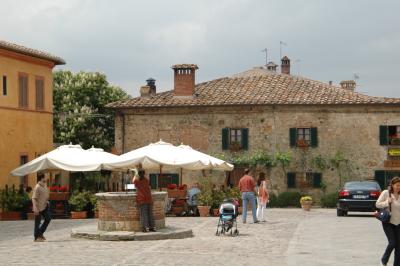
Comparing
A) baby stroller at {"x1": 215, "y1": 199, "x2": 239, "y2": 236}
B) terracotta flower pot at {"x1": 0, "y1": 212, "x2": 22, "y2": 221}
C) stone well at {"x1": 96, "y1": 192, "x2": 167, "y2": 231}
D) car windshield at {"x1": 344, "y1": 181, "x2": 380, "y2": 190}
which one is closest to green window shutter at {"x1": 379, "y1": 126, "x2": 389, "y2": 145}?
car windshield at {"x1": 344, "y1": 181, "x2": 380, "y2": 190}

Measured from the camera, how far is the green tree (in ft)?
161

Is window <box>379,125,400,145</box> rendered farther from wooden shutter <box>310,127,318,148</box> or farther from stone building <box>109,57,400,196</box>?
wooden shutter <box>310,127,318,148</box>

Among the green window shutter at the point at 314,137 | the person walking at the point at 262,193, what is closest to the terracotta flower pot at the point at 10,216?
the person walking at the point at 262,193

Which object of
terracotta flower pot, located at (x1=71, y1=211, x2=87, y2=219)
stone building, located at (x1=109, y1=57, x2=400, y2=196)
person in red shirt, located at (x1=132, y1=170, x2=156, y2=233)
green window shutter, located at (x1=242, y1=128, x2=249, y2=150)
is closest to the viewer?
person in red shirt, located at (x1=132, y1=170, x2=156, y2=233)

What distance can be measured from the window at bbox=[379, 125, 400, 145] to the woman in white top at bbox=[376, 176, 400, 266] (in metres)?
27.0

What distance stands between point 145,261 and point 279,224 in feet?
35.3

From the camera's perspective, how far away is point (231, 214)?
763 inches

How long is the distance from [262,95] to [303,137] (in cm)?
322

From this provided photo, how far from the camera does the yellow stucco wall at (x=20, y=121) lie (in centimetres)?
3119

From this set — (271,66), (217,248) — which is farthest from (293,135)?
(217,248)

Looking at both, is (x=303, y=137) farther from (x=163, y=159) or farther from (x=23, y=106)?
(x=23, y=106)

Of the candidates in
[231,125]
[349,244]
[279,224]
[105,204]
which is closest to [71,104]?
[231,125]

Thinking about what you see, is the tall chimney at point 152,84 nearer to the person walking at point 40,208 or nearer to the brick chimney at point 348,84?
the brick chimney at point 348,84

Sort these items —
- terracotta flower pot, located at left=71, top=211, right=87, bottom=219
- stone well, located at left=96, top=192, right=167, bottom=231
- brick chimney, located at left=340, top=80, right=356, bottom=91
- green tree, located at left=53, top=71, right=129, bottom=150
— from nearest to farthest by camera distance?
stone well, located at left=96, top=192, right=167, bottom=231, terracotta flower pot, located at left=71, top=211, right=87, bottom=219, green tree, located at left=53, top=71, right=129, bottom=150, brick chimney, located at left=340, top=80, right=356, bottom=91
